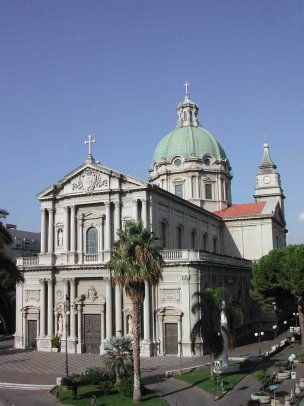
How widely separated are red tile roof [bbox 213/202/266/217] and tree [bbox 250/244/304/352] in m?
16.8

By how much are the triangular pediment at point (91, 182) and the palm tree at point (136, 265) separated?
16259 mm

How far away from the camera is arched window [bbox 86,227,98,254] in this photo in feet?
157

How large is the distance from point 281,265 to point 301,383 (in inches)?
656

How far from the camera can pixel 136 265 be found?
28.7m

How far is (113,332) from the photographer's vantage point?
45.3 metres

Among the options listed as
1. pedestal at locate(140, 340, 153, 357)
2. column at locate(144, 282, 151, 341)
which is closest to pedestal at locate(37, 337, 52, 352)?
pedestal at locate(140, 340, 153, 357)

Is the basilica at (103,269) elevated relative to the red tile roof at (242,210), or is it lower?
lower

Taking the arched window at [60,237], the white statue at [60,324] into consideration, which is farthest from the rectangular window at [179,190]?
the white statue at [60,324]

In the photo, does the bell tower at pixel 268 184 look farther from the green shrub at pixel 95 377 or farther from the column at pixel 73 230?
the green shrub at pixel 95 377

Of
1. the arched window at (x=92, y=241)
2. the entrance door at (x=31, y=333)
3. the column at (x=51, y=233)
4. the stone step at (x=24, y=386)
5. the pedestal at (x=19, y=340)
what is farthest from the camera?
the pedestal at (x=19, y=340)

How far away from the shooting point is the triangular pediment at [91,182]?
152 feet

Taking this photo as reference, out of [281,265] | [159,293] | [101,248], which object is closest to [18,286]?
[101,248]

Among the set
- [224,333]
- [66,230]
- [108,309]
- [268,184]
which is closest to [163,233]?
[108,309]

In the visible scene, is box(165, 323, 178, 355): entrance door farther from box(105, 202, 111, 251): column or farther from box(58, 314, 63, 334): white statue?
→ box(58, 314, 63, 334): white statue
